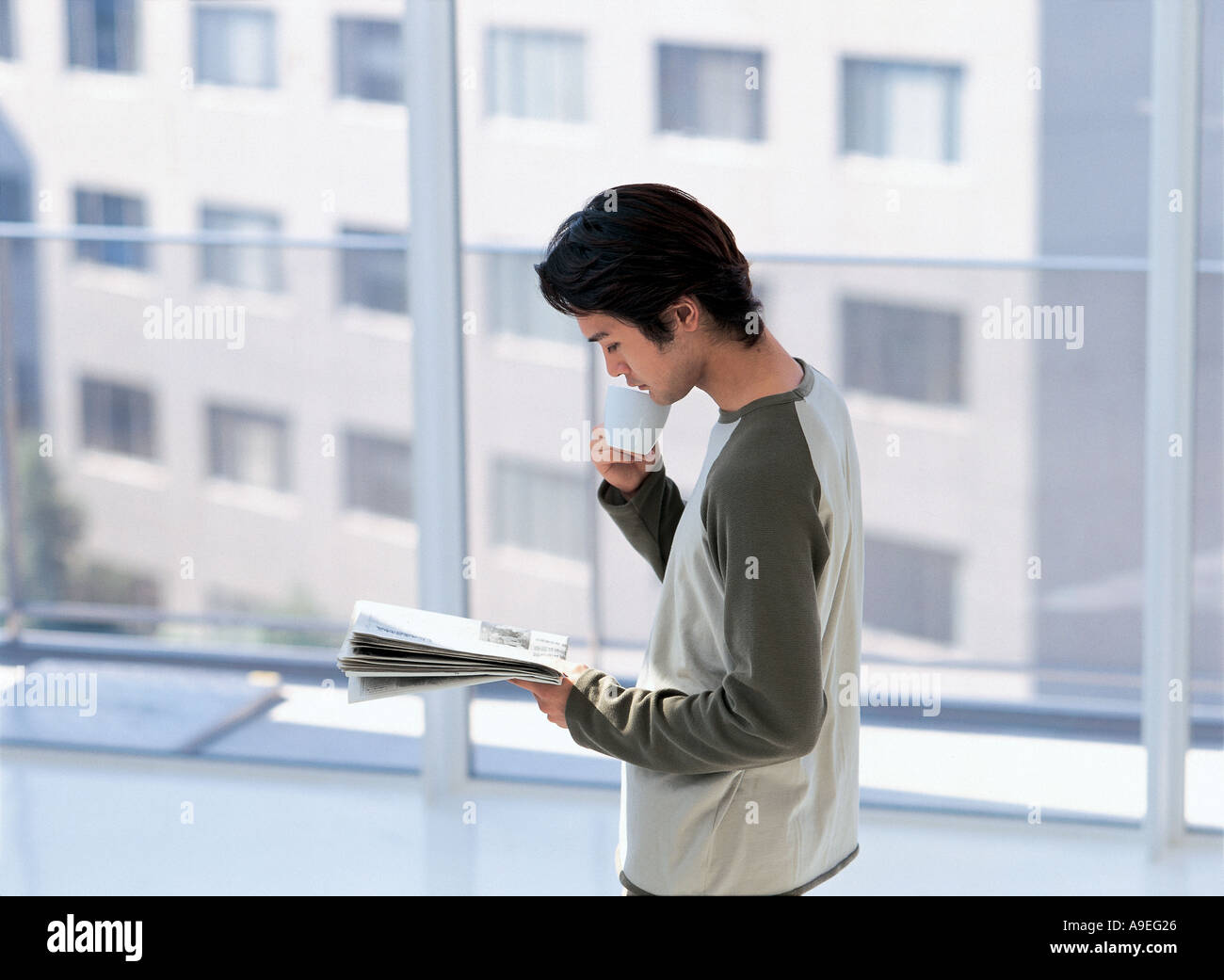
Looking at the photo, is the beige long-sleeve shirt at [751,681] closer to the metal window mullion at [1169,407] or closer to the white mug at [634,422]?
the white mug at [634,422]

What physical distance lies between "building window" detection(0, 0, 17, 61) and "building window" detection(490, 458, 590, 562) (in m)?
2.21

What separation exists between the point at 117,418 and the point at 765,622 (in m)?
3.35

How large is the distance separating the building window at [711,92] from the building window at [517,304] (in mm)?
506

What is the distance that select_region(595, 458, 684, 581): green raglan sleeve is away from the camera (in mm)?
1543

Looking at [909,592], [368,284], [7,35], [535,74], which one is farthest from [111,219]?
[909,592]

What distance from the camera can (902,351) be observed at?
3490mm

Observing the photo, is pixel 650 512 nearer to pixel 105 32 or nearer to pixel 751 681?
pixel 751 681

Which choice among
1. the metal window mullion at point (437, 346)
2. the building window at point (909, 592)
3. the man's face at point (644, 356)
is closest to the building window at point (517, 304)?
the metal window mullion at point (437, 346)

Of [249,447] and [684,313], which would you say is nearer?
[684,313]

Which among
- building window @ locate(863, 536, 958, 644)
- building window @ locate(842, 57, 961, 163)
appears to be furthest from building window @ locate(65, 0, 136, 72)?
building window @ locate(863, 536, 958, 644)

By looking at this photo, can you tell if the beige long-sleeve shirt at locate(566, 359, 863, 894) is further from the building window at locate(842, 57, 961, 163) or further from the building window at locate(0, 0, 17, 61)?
the building window at locate(0, 0, 17, 61)

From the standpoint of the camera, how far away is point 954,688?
3.34m

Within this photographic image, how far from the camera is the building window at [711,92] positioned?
128 inches

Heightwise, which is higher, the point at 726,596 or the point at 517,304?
the point at 517,304
